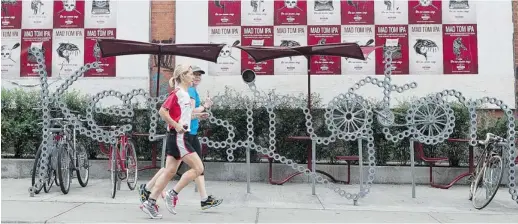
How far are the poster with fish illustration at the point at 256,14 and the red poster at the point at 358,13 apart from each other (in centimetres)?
168

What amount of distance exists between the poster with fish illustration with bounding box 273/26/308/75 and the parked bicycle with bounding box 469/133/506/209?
470 centimetres

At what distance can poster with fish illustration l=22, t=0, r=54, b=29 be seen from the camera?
1111 centimetres

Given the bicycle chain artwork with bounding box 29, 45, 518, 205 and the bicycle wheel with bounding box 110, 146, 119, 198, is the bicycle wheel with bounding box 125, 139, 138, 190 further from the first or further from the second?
the bicycle wheel with bounding box 110, 146, 119, 198

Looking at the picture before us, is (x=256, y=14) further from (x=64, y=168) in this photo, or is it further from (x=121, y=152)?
(x=64, y=168)

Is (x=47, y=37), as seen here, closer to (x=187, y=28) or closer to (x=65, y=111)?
(x=187, y=28)

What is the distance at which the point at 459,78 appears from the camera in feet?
34.1

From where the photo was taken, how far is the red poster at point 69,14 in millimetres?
11047

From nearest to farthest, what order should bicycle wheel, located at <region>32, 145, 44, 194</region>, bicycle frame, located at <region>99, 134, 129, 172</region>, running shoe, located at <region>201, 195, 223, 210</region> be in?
running shoe, located at <region>201, 195, 223, 210</region> < bicycle wheel, located at <region>32, 145, 44, 194</region> < bicycle frame, located at <region>99, 134, 129, 172</region>

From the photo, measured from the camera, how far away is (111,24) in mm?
10945

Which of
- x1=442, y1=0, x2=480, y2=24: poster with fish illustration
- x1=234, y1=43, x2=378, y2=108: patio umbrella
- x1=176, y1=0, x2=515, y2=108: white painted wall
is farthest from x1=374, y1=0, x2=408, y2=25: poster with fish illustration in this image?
x1=234, y1=43, x2=378, y2=108: patio umbrella

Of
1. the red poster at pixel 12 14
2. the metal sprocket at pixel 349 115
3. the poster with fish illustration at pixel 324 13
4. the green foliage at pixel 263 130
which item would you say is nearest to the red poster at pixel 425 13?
the poster with fish illustration at pixel 324 13

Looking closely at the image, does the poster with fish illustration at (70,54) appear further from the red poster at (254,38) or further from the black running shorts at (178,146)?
the black running shorts at (178,146)

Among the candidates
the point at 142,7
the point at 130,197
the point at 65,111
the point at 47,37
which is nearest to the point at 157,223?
the point at 130,197

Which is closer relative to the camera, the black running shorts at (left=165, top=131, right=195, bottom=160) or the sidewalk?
the black running shorts at (left=165, top=131, right=195, bottom=160)
